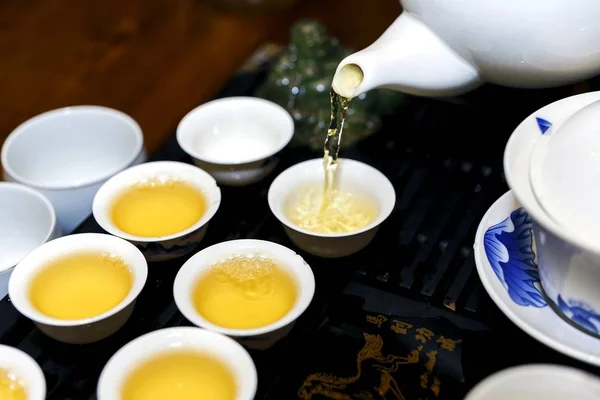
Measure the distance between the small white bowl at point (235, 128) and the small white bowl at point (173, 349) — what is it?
1.07 feet

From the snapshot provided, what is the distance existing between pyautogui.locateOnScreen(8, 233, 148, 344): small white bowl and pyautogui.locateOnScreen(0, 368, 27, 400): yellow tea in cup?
0.17 ft

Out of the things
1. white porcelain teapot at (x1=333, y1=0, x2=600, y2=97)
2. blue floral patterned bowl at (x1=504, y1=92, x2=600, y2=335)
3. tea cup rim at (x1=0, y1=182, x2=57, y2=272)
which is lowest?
tea cup rim at (x1=0, y1=182, x2=57, y2=272)

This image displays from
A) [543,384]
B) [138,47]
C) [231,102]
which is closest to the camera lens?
[543,384]

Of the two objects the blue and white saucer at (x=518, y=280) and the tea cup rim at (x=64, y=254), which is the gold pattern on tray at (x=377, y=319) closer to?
the blue and white saucer at (x=518, y=280)

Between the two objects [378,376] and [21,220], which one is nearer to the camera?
[378,376]

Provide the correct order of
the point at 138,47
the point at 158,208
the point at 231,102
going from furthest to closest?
the point at 138,47 < the point at 231,102 < the point at 158,208

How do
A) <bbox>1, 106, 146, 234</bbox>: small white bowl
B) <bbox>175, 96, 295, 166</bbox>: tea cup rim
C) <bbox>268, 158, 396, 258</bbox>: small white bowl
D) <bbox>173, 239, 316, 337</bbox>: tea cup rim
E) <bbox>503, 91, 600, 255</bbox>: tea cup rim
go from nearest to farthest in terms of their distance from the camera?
<bbox>503, 91, 600, 255</bbox>: tea cup rim
<bbox>173, 239, 316, 337</bbox>: tea cup rim
<bbox>268, 158, 396, 258</bbox>: small white bowl
<bbox>175, 96, 295, 166</bbox>: tea cup rim
<bbox>1, 106, 146, 234</bbox>: small white bowl

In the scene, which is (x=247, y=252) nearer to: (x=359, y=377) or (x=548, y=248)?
(x=359, y=377)

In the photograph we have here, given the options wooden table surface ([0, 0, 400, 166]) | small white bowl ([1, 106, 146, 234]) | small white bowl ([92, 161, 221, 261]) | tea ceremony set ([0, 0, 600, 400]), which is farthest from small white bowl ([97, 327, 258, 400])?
wooden table surface ([0, 0, 400, 166])

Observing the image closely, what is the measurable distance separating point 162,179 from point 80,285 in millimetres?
187

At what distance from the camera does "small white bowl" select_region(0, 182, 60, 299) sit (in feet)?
2.73

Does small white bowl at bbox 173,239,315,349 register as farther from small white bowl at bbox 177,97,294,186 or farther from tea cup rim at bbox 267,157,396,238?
small white bowl at bbox 177,97,294,186

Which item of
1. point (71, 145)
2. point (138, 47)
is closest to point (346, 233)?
point (71, 145)

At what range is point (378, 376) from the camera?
25.9 inches
